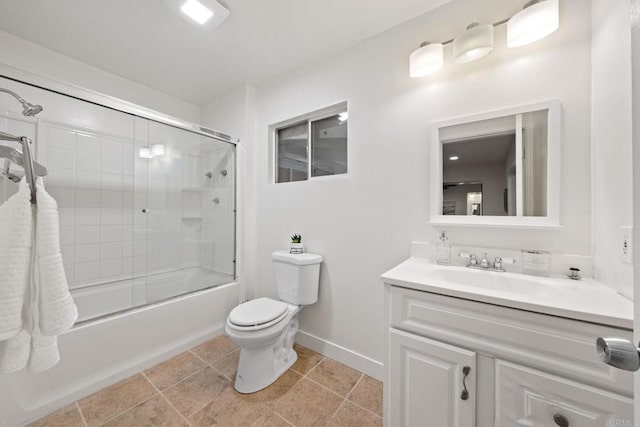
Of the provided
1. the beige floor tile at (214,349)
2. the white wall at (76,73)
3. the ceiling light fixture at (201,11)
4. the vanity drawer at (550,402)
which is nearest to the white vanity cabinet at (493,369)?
the vanity drawer at (550,402)

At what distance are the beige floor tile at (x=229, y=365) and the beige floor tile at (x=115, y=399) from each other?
384 mm

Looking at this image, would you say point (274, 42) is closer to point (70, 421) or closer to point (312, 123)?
point (312, 123)

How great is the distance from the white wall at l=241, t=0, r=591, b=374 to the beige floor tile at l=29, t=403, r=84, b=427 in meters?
1.30

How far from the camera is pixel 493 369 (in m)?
0.81

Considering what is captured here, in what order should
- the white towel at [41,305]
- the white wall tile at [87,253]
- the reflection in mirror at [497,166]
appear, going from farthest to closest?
the white wall tile at [87,253] → the reflection in mirror at [497,166] → the white towel at [41,305]

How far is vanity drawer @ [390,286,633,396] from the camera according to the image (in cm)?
66

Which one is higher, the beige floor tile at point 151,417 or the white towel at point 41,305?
the white towel at point 41,305

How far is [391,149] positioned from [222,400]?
186 centimetres

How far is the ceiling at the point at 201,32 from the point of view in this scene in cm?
142

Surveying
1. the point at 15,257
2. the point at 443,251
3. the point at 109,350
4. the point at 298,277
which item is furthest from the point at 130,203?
the point at 443,251

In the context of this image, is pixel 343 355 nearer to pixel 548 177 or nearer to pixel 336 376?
pixel 336 376

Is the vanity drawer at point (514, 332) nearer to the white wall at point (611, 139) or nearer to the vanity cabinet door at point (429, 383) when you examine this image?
the vanity cabinet door at point (429, 383)

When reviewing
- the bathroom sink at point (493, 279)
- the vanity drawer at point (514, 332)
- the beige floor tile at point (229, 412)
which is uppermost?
the bathroom sink at point (493, 279)

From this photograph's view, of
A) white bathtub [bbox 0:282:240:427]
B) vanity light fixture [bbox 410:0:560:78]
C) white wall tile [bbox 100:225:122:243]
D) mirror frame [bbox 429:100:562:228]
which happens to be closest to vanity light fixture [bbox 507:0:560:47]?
vanity light fixture [bbox 410:0:560:78]
